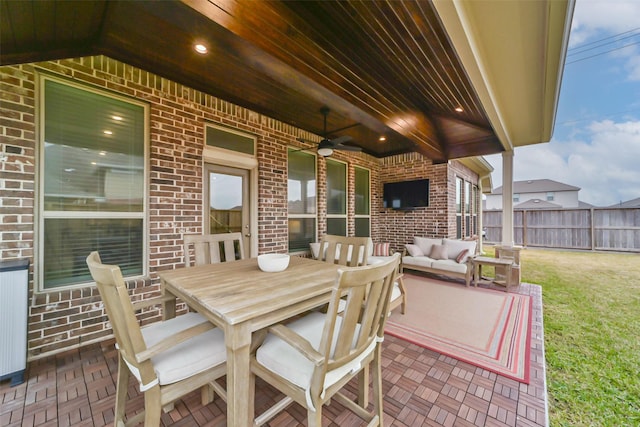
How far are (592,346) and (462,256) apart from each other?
2.13 meters

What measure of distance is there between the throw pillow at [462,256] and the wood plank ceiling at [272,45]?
264 centimetres

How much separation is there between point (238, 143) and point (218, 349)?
111 inches

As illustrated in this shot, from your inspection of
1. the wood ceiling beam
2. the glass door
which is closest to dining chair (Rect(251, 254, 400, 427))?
the wood ceiling beam

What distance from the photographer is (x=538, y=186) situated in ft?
49.1

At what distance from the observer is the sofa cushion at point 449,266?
13.9 ft

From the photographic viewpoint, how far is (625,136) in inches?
524

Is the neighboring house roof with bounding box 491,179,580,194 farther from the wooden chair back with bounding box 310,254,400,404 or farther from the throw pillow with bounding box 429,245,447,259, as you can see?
the wooden chair back with bounding box 310,254,400,404

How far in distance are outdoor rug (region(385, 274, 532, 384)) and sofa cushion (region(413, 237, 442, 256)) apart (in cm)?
120

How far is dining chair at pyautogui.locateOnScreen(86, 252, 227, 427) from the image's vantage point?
3.38ft

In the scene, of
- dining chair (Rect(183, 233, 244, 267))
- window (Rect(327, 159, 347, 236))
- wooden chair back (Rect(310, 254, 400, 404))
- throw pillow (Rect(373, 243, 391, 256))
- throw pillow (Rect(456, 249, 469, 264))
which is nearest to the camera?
wooden chair back (Rect(310, 254, 400, 404))

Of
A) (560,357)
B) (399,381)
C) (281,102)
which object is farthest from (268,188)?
(560,357)

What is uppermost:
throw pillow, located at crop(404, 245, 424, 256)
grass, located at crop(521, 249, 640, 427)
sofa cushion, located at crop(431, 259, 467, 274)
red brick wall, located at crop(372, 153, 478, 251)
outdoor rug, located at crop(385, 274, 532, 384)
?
red brick wall, located at crop(372, 153, 478, 251)

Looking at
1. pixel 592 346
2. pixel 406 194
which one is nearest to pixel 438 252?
pixel 406 194

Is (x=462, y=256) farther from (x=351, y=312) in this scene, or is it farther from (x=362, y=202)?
(x=351, y=312)
